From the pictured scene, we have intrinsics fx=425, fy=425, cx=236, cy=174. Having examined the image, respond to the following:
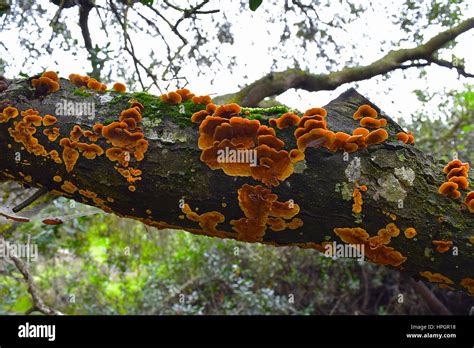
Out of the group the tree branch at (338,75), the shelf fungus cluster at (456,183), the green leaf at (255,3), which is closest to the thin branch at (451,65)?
the tree branch at (338,75)

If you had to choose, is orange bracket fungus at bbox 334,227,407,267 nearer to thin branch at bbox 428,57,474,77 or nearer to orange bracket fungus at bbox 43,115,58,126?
orange bracket fungus at bbox 43,115,58,126

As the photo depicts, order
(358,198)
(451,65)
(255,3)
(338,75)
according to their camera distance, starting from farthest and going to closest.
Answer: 1. (451,65)
2. (338,75)
3. (255,3)
4. (358,198)

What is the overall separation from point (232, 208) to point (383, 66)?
117 inches

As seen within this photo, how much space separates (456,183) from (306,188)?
53cm

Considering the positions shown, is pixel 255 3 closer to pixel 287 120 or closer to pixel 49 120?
pixel 287 120

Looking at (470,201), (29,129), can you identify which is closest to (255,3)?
(29,129)

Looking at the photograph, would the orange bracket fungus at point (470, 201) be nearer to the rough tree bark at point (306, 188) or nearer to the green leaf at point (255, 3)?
the rough tree bark at point (306, 188)

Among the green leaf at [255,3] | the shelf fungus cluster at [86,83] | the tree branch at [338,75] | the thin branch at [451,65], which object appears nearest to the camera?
the shelf fungus cluster at [86,83]

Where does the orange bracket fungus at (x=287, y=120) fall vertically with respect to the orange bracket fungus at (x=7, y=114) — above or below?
below

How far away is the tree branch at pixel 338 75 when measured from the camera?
11.0ft

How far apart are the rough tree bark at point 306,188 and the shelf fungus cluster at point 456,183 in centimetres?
2

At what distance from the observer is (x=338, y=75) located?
3.79 m

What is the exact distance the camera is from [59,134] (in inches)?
61.1
